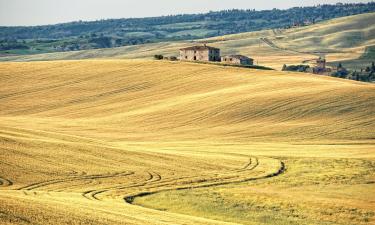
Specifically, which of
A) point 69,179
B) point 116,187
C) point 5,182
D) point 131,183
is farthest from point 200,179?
point 5,182

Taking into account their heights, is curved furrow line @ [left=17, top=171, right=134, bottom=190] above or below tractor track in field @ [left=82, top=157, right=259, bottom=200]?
above

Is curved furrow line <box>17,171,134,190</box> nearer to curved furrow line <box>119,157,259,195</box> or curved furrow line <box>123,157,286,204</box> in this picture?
curved furrow line <box>119,157,259,195</box>

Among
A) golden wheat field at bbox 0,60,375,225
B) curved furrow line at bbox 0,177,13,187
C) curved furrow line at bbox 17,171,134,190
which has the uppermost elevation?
curved furrow line at bbox 0,177,13,187

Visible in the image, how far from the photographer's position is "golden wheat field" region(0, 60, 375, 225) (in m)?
41.2

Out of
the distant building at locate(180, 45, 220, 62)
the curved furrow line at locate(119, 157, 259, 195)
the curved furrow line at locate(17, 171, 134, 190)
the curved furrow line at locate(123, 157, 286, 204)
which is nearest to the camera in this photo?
the curved furrow line at locate(17, 171, 134, 190)

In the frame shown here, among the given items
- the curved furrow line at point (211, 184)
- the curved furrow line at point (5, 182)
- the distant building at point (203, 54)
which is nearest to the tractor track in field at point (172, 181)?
the curved furrow line at point (211, 184)

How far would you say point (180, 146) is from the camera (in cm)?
7044

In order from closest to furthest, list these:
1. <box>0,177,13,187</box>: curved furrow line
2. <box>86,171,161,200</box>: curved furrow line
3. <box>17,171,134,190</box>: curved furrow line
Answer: <box>86,171,161,200</box>: curved furrow line
<box>0,177,13,187</box>: curved furrow line
<box>17,171,134,190</box>: curved furrow line

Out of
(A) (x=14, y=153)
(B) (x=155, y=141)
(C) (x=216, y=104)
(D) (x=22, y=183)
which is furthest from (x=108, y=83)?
(D) (x=22, y=183)

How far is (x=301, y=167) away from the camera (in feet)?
188

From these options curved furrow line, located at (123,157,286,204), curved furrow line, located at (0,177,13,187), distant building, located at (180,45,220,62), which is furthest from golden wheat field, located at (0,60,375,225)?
distant building, located at (180,45,220,62)

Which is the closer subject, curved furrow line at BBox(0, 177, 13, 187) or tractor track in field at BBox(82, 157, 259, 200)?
curved furrow line at BBox(0, 177, 13, 187)

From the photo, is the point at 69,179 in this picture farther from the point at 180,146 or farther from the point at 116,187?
the point at 180,146

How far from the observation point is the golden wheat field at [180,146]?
41250 millimetres
